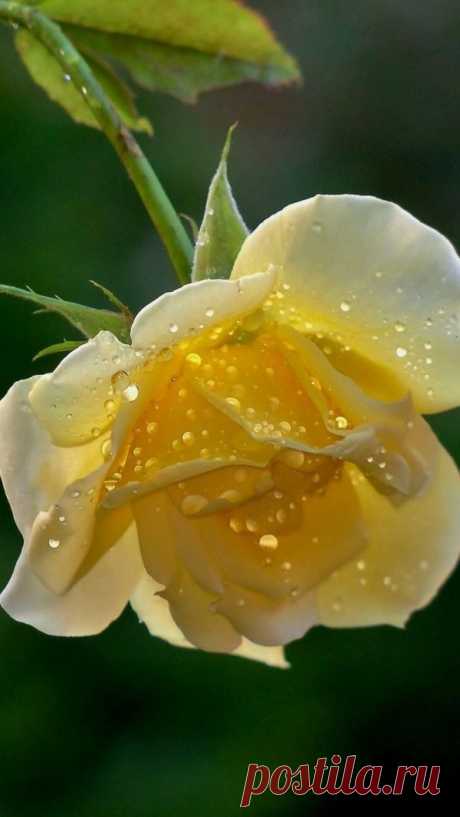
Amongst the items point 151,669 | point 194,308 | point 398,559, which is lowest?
point 151,669

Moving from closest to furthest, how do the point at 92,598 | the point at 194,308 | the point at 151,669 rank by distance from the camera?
the point at 194,308
the point at 92,598
the point at 151,669

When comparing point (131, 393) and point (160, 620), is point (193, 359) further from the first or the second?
point (160, 620)

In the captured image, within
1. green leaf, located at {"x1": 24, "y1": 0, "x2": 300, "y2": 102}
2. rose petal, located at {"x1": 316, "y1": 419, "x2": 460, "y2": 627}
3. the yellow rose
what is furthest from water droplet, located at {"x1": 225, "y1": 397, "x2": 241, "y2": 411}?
green leaf, located at {"x1": 24, "y1": 0, "x2": 300, "y2": 102}

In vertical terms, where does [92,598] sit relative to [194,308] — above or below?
below

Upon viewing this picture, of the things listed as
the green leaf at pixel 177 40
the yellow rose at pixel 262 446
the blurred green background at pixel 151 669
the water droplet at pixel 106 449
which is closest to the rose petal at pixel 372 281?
the yellow rose at pixel 262 446

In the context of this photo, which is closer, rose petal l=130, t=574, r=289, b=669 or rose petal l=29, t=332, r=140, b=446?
rose petal l=29, t=332, r=140, b=446

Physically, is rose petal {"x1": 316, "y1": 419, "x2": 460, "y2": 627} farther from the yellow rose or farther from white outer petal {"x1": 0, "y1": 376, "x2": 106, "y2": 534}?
white outer petal {"x1": 0, "y1": 376, "x2": 106, "y2": 534}

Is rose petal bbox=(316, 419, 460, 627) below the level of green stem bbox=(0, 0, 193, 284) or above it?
below

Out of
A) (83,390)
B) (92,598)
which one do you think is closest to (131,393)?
(83,390)
